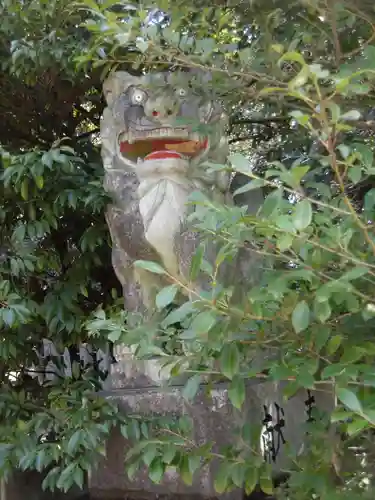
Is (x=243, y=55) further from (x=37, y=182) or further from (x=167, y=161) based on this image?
(x=37, y=182)

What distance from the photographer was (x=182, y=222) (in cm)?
211

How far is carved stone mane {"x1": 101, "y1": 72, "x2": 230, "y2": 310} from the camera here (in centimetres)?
211

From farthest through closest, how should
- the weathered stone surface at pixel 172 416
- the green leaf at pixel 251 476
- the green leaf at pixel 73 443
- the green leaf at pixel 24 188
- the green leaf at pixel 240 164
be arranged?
the green leaf at pixel 24 188 < the weathered stone surface at pixel 172 416 < the green leaf at pixel 73 443 < the green leaf at pixel 251 476 < the green leaf at pixel 240 164

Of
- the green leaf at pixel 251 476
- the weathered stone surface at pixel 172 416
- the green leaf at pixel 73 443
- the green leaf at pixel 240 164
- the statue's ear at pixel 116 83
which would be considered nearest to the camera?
the green leaf at pixel 240 164

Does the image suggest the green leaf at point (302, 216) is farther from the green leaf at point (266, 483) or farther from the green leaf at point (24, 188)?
the green leaf at point (24, 188)

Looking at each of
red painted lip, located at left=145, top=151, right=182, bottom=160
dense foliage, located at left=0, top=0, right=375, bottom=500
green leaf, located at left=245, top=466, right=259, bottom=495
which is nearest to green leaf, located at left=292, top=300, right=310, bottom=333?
dense foliage, located at left=0, top=0, right=375, bottom=500

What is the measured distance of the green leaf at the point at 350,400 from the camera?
0.75 meters

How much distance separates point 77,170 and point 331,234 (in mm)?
1700

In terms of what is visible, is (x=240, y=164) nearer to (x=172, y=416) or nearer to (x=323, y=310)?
(x=323, y=310)

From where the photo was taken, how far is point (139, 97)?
2.19m

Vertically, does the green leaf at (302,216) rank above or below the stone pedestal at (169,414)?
above

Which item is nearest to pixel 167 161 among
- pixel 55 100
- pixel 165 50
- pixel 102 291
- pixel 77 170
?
pixel 77 170

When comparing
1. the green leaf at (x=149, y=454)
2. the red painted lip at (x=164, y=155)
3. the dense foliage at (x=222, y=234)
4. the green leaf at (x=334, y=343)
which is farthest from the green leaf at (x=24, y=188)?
the green leaf at (x=334, y=343)

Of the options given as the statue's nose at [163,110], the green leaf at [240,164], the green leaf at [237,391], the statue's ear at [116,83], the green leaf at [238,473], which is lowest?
the green leaf at [238,473]
